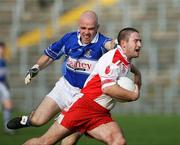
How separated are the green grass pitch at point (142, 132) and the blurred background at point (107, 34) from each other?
2.23m

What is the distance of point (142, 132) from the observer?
52.6 ft

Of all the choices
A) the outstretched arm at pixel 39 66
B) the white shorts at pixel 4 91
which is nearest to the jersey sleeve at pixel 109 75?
the outstretched arm at pixel 39 66

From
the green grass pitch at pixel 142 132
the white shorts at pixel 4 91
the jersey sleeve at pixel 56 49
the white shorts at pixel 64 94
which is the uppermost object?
the jersey sleeve at pixel 56 49

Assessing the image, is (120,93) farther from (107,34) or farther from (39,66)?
(107,34)

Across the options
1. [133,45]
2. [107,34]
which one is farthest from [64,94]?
[107,34]

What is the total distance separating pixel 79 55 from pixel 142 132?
6.53 metres

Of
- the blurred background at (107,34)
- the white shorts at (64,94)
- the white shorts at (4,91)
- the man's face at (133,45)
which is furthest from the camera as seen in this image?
the blurred background at (107,34)

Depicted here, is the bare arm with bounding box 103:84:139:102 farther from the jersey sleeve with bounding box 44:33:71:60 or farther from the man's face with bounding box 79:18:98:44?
the jersey sleeve with bounding box 44:33:71:60

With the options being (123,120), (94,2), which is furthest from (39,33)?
(123,120)

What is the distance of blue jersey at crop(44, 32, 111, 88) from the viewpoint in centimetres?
972

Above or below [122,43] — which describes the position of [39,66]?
below

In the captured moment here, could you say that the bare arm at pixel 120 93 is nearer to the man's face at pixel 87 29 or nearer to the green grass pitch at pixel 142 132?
the man's face at pixel 87 29

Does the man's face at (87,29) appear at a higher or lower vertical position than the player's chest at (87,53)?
higher

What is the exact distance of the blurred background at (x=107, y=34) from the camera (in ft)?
75.0
